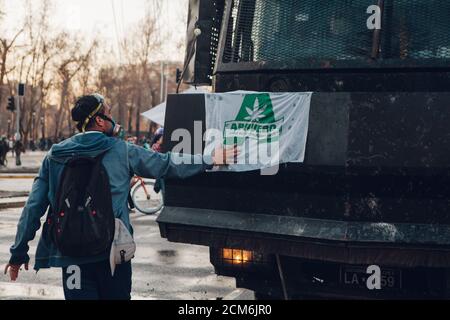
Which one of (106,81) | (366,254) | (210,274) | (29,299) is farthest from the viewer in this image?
(106,81)

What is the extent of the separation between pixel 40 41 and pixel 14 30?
189 inches

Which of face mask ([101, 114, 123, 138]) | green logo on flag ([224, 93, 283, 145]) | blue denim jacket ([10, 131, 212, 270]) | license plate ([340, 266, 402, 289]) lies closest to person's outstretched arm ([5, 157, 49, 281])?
blue denim jacket ([10, 131, 212, 270])

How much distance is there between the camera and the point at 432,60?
4816 millimetres

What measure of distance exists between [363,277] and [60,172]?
2.00 m

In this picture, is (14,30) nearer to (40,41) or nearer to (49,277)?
(40,41)

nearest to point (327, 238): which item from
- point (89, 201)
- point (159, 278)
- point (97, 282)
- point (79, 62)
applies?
point (97, 282)

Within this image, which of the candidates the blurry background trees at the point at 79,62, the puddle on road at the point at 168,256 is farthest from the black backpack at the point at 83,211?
the blurry background trees at the point at 79,62

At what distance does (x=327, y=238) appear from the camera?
450cm

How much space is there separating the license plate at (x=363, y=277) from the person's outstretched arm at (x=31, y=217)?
1.92 meters

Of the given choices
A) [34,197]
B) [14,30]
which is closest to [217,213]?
[34,197]

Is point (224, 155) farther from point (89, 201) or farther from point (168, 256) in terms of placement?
point (168, 256)

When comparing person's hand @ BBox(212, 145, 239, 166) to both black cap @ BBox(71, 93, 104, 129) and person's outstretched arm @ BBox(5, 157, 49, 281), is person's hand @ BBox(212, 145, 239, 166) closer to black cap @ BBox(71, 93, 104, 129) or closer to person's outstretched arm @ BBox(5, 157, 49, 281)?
black cap @ BBox(71, 93, 104, 129)

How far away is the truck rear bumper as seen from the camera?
4.41 meters

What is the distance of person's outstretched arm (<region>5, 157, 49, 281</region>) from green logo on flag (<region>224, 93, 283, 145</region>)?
51.7 inches
